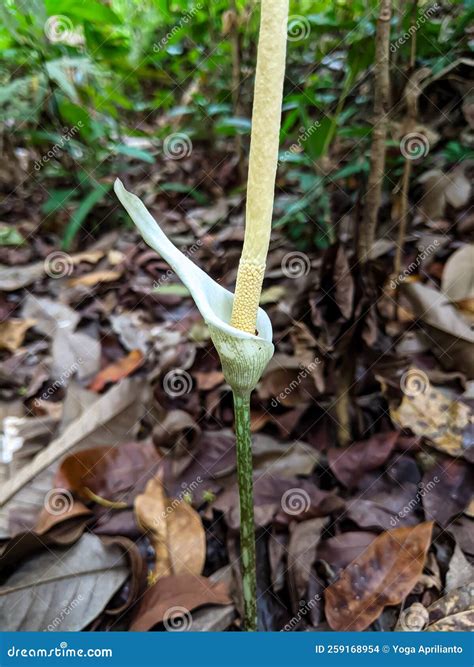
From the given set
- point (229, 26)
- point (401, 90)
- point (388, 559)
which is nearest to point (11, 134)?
point (229, 26)

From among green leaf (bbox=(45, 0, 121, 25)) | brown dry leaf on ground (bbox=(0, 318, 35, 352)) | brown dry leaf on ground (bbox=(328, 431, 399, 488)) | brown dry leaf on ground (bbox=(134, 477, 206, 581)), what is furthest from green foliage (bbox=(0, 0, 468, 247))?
brown dry leaf on ground (bbox=(134, 477, 206, 581))

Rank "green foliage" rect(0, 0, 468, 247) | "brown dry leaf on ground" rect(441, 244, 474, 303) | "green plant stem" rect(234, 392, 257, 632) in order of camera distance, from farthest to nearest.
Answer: "green foliage" rect(0, 0, 468, 247)
"brown dry leaf on ground" rect(441, 244, 474, 303)
"green plant stem" rect(234, 392, 257, 632)

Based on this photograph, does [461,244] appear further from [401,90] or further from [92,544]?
[92,544]

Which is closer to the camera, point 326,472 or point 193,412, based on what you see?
point 326,472

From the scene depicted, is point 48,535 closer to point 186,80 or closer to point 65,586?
Answer: point 65,586

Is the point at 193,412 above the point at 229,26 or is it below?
below

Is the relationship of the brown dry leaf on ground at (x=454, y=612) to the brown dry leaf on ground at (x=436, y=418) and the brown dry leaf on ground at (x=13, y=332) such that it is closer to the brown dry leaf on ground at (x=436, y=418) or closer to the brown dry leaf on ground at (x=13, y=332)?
the brown dry leaf on ground at (x=436, y=418)

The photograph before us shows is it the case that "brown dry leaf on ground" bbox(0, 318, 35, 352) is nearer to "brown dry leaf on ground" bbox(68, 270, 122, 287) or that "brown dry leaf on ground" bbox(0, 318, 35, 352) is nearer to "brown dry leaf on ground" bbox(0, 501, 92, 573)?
"brown dry leaf on ground" bbox(68, 270, 122, 287)
